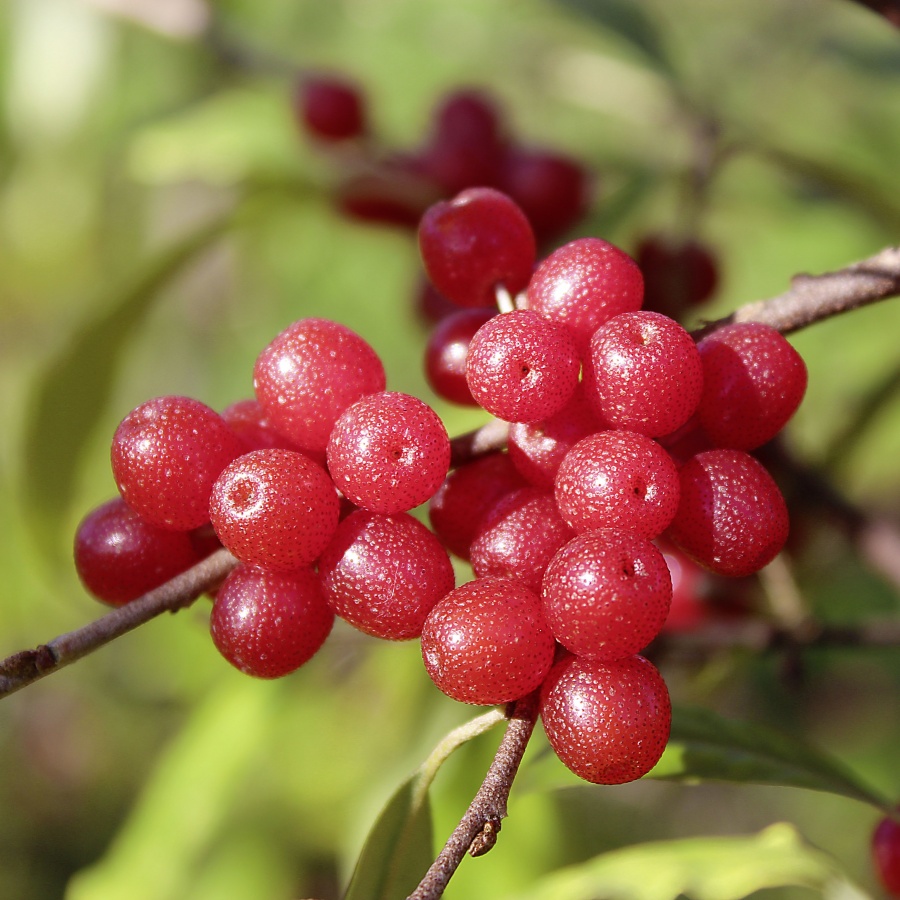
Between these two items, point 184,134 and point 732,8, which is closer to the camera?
point 184,134

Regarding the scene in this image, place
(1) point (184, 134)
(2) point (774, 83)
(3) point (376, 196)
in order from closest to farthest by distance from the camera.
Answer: (3) point (376, 196) → (1) point (184, 134) → (2) point (774, 83)

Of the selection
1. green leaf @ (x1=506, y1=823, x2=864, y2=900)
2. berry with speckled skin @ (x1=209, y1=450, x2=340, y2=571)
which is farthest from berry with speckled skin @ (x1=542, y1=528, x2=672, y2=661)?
green leaf @ (x1=506, y1=823, x2=864, y2=900)

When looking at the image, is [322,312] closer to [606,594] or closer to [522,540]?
[522,540]

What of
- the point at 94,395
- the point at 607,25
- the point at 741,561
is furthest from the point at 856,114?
the point at 741,561

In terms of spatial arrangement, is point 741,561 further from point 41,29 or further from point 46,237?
point 46,237

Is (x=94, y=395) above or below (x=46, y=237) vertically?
above

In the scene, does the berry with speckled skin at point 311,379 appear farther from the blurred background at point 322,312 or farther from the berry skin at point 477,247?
the blurred background at point 322,312

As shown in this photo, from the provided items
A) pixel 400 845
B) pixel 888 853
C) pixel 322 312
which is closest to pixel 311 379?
pixel 400 845

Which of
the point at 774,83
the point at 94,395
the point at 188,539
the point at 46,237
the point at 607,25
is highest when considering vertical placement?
the point at 607,25
